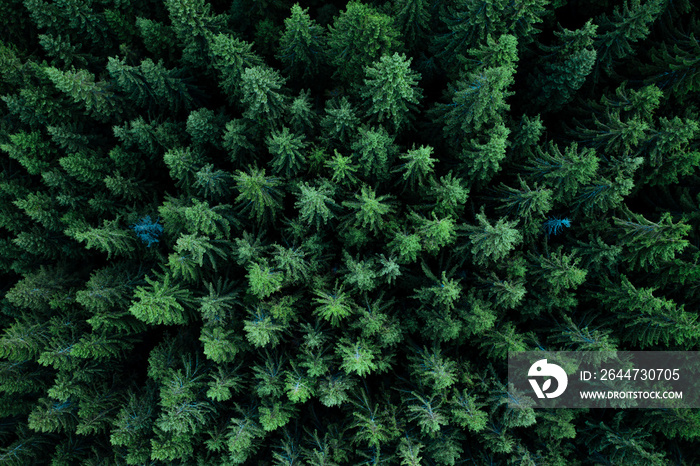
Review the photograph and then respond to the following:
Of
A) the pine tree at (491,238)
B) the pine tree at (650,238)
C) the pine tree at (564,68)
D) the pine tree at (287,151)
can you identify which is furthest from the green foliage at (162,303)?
the pine tree at (650,238)

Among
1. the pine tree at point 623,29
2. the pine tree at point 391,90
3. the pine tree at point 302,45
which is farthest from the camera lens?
the pine tree at point 302,45

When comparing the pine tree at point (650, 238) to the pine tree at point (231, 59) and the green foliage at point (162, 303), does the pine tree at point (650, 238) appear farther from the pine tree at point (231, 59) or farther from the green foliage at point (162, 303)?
the green foliage at point (162, 303)

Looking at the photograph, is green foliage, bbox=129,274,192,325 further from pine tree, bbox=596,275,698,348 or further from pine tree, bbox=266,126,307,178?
pine tree, bbox=596,275,698,348

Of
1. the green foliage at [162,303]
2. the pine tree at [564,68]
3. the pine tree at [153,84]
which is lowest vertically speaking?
the green foliage at [162,303]

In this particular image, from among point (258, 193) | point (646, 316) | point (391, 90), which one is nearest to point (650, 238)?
point (646, 316)

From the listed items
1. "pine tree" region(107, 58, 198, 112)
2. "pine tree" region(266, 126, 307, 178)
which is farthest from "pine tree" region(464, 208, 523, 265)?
"pine tree" region(107, 58, 198, 112)

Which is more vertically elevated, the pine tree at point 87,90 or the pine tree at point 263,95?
the pine tree at point 263,95

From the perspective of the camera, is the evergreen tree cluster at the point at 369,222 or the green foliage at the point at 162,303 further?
the evergreen tree cluster at the point at 369,222

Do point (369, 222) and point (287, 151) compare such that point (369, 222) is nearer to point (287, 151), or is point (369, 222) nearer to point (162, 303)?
point (287, 151)
